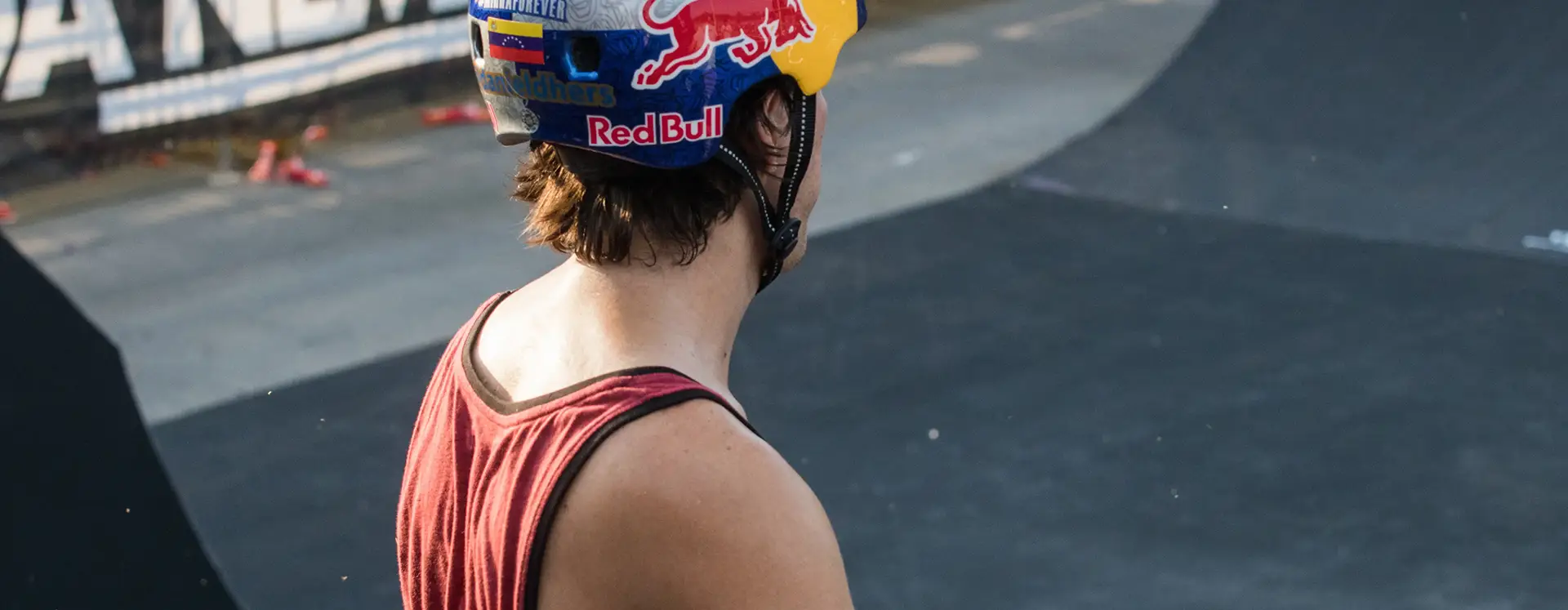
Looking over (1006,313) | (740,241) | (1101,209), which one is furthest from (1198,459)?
(740,241)

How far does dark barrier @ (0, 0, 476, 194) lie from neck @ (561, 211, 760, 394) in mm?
7310

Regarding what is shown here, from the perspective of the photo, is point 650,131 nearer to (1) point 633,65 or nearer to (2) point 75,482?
(1) point 633,65

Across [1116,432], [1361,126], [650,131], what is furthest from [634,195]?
[1361,126]

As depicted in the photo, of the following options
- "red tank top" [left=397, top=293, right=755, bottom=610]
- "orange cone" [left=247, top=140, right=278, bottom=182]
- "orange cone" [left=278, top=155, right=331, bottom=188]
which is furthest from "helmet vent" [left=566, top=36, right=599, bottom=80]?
"orange cone" [left=247, top=140, right=278, bottom=182]

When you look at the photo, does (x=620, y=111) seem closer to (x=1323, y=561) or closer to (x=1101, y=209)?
(x=1323, y=561)

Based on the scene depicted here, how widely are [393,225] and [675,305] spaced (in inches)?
282

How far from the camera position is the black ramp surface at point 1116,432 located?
4.77 meters

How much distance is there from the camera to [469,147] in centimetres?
992

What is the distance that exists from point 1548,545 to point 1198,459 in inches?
43.2

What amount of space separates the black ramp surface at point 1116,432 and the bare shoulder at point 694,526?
3297 mm

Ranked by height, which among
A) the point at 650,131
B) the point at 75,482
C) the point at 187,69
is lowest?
the point at 187,69

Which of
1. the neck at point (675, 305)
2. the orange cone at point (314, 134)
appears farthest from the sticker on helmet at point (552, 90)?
the orange cone at point (314, 134)

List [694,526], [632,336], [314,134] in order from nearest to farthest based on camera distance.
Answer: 1. [694,526]
2. [632,336]
3. [314,134]

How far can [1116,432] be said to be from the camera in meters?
5.64
